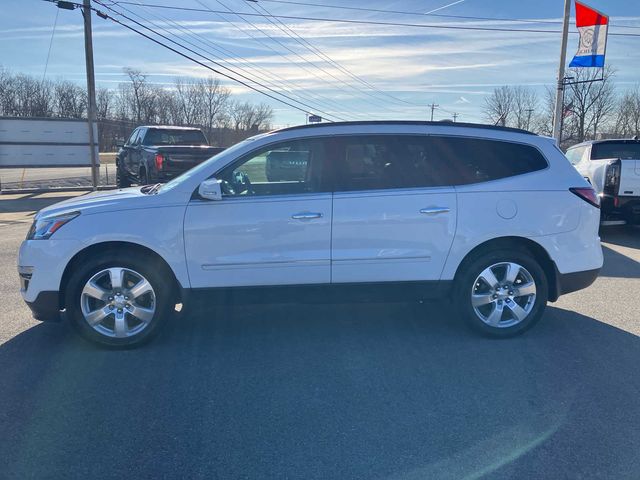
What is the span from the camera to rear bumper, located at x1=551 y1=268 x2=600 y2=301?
493 cm

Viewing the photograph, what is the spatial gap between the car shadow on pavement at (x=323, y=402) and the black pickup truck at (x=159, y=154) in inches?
312

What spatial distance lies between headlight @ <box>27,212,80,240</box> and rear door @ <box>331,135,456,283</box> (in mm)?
2213

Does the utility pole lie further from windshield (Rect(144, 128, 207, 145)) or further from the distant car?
the distant car

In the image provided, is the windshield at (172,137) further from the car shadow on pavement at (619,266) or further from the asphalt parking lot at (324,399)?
the car shadow on pavement at (619,266)

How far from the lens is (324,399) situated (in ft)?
12.1

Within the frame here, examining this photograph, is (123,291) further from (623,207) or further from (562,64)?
(562,64)

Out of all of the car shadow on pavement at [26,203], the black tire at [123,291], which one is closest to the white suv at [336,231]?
the black tire at [123,291]

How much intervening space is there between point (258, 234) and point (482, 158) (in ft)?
7.08

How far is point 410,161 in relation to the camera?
4828 millimetres

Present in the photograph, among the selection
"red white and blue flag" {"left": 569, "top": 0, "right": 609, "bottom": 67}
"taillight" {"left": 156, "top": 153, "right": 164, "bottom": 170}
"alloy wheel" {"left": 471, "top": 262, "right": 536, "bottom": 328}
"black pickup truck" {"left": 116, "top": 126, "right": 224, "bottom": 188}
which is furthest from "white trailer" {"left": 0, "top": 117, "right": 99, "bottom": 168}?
"alloy wheel" {"left": 471, "top": 262, "right": 536, "bottom": 328}

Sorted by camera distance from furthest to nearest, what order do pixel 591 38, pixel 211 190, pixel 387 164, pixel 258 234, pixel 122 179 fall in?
1. pixel 591 38
2. pixel 122 179
3. pixel 387 164
4. pixel 258 234
5. pixel 211 190

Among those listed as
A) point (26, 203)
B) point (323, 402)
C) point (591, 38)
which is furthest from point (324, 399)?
point (591, 38)

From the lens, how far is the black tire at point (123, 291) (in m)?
4.41

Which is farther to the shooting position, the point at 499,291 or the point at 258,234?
the point at 499,291
